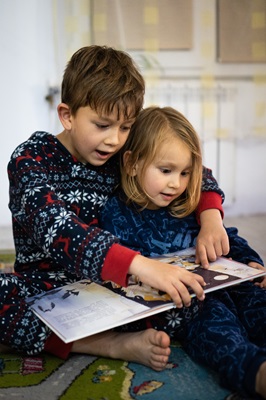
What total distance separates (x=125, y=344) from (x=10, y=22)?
6.39 ft

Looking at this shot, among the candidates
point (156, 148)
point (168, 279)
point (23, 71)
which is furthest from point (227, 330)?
point (23, 71)

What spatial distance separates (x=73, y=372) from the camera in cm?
96

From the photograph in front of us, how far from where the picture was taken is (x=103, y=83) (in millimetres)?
1121

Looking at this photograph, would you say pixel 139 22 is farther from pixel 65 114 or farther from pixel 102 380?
pixel 102 380

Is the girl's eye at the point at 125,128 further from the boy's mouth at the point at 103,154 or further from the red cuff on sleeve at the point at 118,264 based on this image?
the red cuff on sleeve at the point at 118,264

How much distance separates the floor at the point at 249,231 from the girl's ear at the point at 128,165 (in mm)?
785

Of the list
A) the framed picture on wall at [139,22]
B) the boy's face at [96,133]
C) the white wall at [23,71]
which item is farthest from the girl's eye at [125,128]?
the white wall at [23,71]

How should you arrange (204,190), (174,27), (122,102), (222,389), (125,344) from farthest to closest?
1. (174,27)
2. (204,190)
3. (122,102)
4. (125,344)
5. (222,389)

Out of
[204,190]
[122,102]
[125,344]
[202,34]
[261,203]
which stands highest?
[202,34]

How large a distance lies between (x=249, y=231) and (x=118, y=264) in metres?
1.49

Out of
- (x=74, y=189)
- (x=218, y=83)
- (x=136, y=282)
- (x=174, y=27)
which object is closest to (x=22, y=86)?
(x=174, y=27)

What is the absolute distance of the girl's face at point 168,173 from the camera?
46.0 inches

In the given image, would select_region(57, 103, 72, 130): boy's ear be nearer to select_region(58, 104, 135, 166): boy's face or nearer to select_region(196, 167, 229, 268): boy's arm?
select_region(58, 104, 135, 166): boy's face

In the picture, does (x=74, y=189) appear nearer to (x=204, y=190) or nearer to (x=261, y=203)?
(x=204, y=190)
